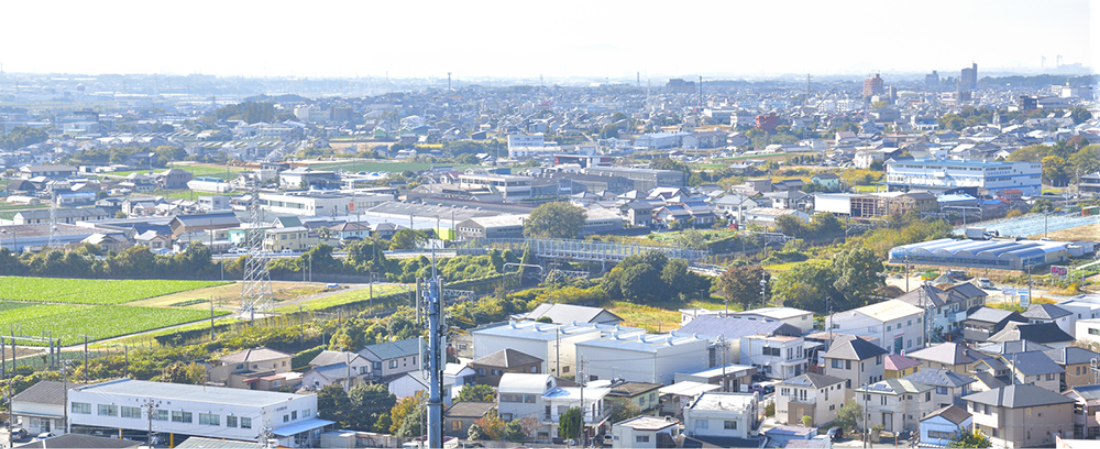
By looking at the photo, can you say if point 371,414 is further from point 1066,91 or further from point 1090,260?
point 1066,91

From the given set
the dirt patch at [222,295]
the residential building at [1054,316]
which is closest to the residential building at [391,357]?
the dirt patch at [222,295]

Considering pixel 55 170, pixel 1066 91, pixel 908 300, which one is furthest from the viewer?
pixel 1066 91

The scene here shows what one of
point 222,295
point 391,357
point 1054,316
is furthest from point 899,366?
point 222,295

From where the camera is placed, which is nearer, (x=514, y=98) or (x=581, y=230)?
(x=581, y=230)

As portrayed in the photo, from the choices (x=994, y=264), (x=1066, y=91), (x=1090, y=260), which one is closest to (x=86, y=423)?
(x=994, y=264)

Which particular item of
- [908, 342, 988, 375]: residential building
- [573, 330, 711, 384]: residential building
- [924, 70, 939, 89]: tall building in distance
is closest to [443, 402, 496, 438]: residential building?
[573, 330, 711, 384]: residential building

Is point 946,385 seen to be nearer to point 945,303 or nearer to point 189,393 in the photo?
point 945,303

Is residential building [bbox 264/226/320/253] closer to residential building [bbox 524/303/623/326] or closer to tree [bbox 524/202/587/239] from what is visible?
tree [bbox 524/202/587/239]

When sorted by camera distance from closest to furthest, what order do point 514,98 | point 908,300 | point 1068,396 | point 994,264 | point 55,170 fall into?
point 1068,396 → point 908,300 → point 994,264 → point 55,170 → point 514,98
